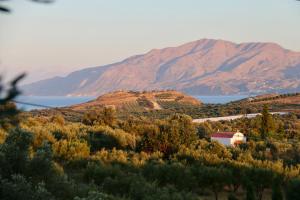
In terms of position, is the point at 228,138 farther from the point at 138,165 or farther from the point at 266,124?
the point at 138,165

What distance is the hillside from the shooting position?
96.9 meters

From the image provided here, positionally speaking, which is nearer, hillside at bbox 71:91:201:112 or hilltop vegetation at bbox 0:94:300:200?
hilltop vegetation at bbox 0:94:300:200

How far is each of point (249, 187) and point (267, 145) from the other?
17526 millimetres

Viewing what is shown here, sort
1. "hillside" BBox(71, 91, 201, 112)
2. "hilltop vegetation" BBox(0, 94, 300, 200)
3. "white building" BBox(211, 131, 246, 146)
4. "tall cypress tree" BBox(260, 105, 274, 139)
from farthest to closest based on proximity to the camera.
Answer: "hillside" BBox(71, 91, 201, 112) < "tall cypress tree" BBox(260, 105, 274, 139) < "white building" BBox(211, 131, 246, 146) < "hilltop vegetation" BBox(0, 94, 300, 200)

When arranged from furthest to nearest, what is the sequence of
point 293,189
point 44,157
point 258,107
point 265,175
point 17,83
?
1. point 258,107
2. point 265,175
3. point 293,189
4. point 44,157
5. point 17,83

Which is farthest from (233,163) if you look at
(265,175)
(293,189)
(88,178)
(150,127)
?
(150,127)

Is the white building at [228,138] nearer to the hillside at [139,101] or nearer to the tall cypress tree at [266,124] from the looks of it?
the tall cypress tree at [266,124]

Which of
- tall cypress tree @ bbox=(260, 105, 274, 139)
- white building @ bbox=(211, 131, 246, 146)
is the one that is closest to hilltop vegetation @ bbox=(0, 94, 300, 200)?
tall cypress tree @ bbox=(260, 105, 274, 139)

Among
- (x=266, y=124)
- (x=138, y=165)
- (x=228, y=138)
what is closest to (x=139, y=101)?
(x=266, y=124)

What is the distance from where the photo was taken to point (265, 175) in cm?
2373

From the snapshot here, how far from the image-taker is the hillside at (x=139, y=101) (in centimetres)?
9688

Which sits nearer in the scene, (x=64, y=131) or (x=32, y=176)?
(x=32, y=176)

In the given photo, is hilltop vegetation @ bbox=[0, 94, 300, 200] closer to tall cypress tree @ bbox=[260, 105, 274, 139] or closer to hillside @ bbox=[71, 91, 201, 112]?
tall cypress tree @ bbox=[260, 105, 274, 139]

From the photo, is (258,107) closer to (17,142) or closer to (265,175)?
(265,175)
